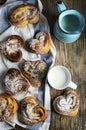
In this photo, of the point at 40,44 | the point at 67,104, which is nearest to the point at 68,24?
the point at 40,44

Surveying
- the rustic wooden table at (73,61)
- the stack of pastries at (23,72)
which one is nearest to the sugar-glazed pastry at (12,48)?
the stack of pastries at (23,72)

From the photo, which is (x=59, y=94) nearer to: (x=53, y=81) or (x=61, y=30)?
(x=53, y=81)

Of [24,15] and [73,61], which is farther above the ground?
[24,15]

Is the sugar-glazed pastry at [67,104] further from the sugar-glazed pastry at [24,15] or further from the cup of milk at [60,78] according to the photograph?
the sugar-glazed pastry at [24,15]

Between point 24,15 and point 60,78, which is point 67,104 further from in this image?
point 24,15

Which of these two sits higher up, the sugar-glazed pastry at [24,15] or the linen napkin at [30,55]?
the sugar-glazed pastry at [24,15]
